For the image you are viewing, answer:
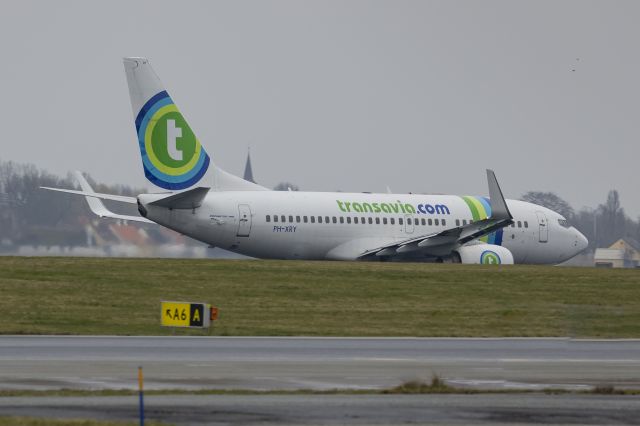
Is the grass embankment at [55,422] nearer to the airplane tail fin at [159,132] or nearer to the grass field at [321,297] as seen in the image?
the grass field at [321,297]

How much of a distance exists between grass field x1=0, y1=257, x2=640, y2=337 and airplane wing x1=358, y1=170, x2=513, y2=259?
350cm

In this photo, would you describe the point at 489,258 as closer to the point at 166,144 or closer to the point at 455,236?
the point at 455,236

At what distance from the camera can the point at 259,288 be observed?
4178 cm

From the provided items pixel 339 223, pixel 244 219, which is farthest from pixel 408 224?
pixel 244 219

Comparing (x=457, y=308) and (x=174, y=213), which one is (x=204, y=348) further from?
(x=174, y=213)

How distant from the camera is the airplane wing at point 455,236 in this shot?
52.7 m

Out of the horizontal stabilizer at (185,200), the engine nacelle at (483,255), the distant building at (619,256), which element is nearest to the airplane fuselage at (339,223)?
the horizontal stabilizer at (185,200)

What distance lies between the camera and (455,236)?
53750 millimetres

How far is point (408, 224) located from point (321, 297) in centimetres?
1552

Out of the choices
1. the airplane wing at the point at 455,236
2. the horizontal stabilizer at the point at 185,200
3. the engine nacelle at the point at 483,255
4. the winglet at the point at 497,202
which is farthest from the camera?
the engine nacelle at the point at 483,255

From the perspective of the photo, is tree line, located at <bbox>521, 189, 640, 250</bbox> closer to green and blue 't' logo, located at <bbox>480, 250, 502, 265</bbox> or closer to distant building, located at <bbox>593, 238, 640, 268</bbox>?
distant building, located at <bbox>593, 238, 640, 268</bbox>

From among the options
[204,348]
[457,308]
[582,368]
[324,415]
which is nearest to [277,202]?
[457,308]

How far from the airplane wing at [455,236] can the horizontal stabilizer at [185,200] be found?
844 centimetres

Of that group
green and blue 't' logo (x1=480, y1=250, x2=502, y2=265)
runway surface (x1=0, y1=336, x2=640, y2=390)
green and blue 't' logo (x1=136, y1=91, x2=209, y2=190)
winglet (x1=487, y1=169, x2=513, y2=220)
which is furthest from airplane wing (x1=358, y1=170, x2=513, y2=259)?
runway surface (x1=0, y1=336, x2=640, y2=390)
